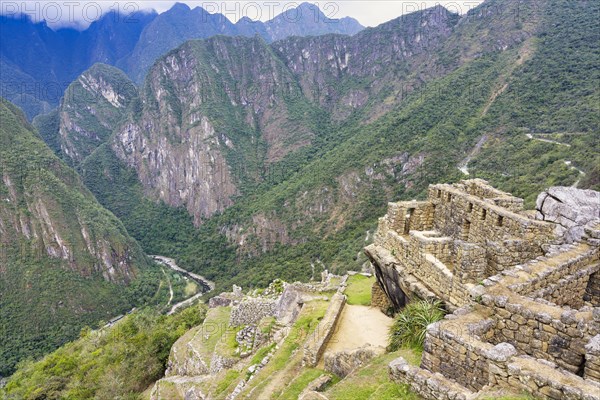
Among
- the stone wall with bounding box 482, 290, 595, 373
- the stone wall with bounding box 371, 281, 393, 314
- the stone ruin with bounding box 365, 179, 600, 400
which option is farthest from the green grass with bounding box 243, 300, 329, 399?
the stone wall with bounding box 482, 290, 595, 373

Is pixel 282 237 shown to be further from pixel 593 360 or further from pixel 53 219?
pixel 593 360

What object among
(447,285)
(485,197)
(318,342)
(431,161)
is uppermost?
(485,197)

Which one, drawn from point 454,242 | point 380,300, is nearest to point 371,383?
point 454,242

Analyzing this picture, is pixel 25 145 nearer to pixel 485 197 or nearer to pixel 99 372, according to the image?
pixel 99 372

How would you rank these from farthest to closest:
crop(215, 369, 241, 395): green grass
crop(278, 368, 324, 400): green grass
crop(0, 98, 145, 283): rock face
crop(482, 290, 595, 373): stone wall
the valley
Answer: crop(0, 98, 145, 283): rock face → the valley → crop(215, 369, 241, 395): green grass → crop(278, 368, 324, 400): green grass → crop(482, 290, 595, 373): stone wall

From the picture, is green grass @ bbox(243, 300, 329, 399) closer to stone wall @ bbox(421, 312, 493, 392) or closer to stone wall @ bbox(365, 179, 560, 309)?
stone wall @ bbox(365, 179, 560, 309)

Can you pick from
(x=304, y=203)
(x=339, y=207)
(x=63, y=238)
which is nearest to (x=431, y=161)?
(x=339, y=207)
